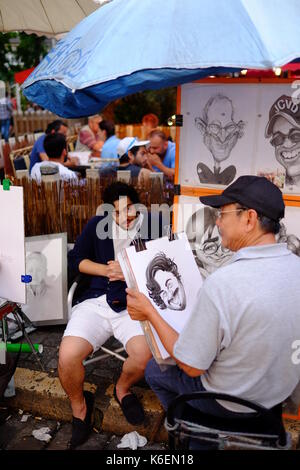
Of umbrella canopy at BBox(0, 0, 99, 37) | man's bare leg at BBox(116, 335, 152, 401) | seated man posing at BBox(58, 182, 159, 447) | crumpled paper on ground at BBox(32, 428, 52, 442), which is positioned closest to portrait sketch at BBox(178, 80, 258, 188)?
seated man posing at BBox(58, 182, 159, 447)

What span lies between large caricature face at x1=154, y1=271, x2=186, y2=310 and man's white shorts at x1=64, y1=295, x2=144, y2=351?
555 millimetres

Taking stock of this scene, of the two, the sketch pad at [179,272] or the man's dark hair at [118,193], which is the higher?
the man's dark hair at [118,193]

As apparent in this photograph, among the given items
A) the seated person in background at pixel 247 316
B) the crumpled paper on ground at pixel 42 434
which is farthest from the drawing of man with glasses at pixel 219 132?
the crumpled paper on ground at pixel 42 434

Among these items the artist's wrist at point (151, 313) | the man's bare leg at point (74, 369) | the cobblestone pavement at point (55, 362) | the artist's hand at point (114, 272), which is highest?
the artist's wrist at point (151, 313)

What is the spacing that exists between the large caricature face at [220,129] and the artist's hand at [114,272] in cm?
89

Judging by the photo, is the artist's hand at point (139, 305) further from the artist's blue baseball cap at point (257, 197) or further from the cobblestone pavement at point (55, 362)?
the cobblestone pavement at point (55, 362)

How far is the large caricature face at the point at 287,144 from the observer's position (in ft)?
8.29

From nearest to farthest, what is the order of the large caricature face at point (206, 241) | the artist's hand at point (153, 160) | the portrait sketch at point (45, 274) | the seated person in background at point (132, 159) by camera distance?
the large caricature face at point (206, 241) < the portrait sketch at point (45, 274) < the seated person in background at point (132, 159) < the artist's hand at point (153, 160)

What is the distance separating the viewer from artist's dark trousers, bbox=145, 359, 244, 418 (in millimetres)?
1845

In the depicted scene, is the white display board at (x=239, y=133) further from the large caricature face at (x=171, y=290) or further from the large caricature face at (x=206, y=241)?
the large caricature face at (x=171, y=290)

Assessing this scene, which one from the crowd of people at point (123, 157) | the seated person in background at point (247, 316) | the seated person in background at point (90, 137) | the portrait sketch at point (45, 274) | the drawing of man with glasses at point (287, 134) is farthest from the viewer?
the seated person in background at point (90, 137)

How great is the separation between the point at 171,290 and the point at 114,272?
2.03ft

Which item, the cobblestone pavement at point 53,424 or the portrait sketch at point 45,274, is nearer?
the cobblestone pavement at point 53,424
